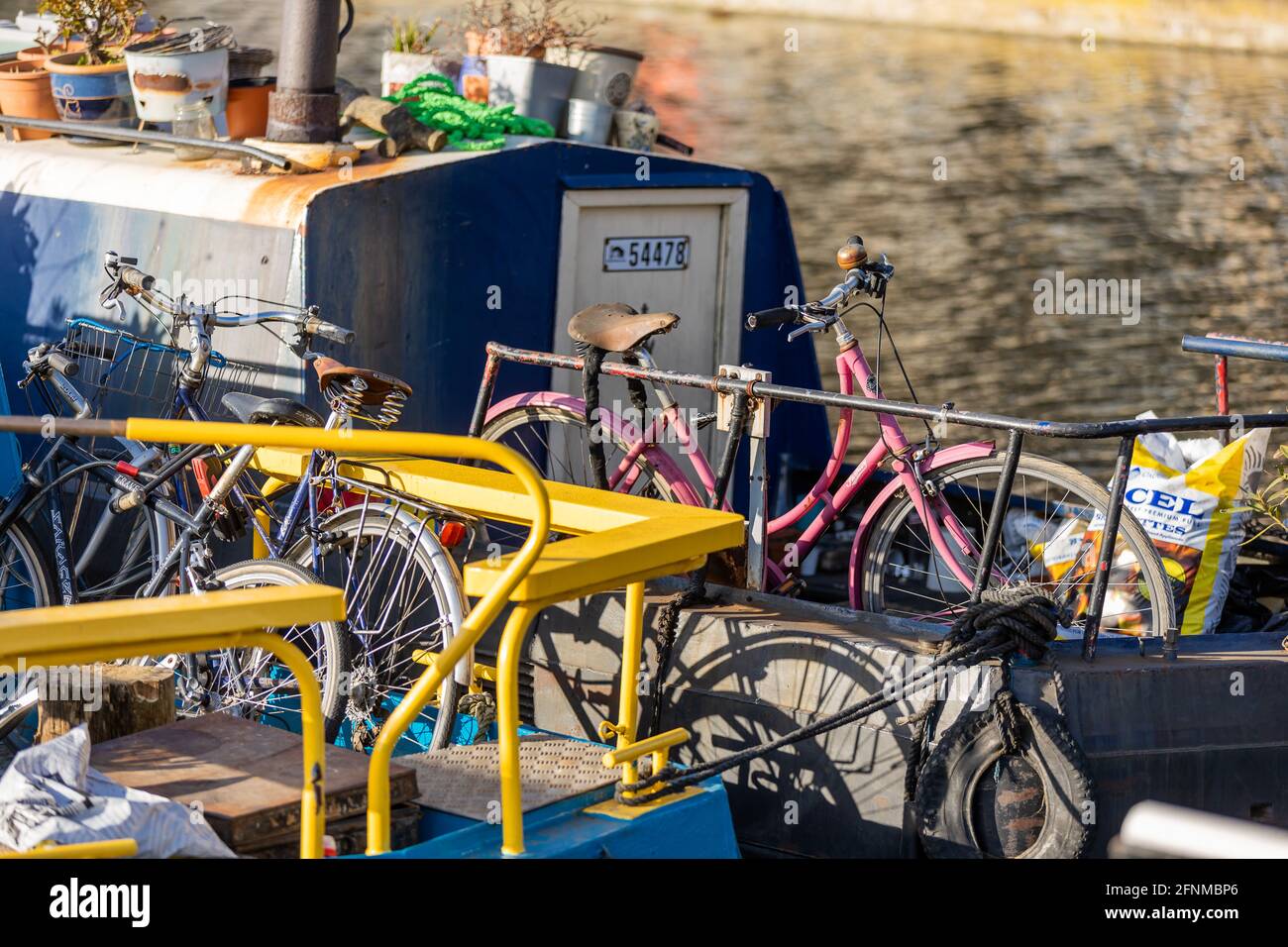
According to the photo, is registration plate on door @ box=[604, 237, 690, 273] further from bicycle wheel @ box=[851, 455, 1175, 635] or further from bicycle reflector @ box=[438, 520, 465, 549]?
bicycle reflector @ box=[438, 520, 465, 549]

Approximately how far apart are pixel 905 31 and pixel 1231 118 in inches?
665

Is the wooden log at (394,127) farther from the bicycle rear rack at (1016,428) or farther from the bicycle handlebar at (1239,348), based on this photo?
the bicycle handlebar at (1239,348)

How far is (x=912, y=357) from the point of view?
1991 centimetres

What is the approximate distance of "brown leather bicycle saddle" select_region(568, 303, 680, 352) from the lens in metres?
5.73

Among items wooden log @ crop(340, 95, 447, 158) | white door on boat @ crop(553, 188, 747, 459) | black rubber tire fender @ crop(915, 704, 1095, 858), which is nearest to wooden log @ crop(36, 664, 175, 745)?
black rubber tire fender @ crop(915, 704, 1095, 858)

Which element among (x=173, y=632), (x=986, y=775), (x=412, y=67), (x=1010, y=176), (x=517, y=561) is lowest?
(x=986, y=775)

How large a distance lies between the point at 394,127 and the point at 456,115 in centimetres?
34

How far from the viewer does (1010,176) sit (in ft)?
102

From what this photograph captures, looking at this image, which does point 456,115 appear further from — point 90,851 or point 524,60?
point 90,851

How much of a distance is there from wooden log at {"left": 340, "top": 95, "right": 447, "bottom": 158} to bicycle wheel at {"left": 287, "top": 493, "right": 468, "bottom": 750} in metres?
2.08

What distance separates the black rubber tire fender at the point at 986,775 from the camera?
15.5 feet

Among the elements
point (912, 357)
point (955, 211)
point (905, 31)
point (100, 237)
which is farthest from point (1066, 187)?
point (100, 237)

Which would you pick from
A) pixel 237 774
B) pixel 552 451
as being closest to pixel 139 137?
pixel 552 451
